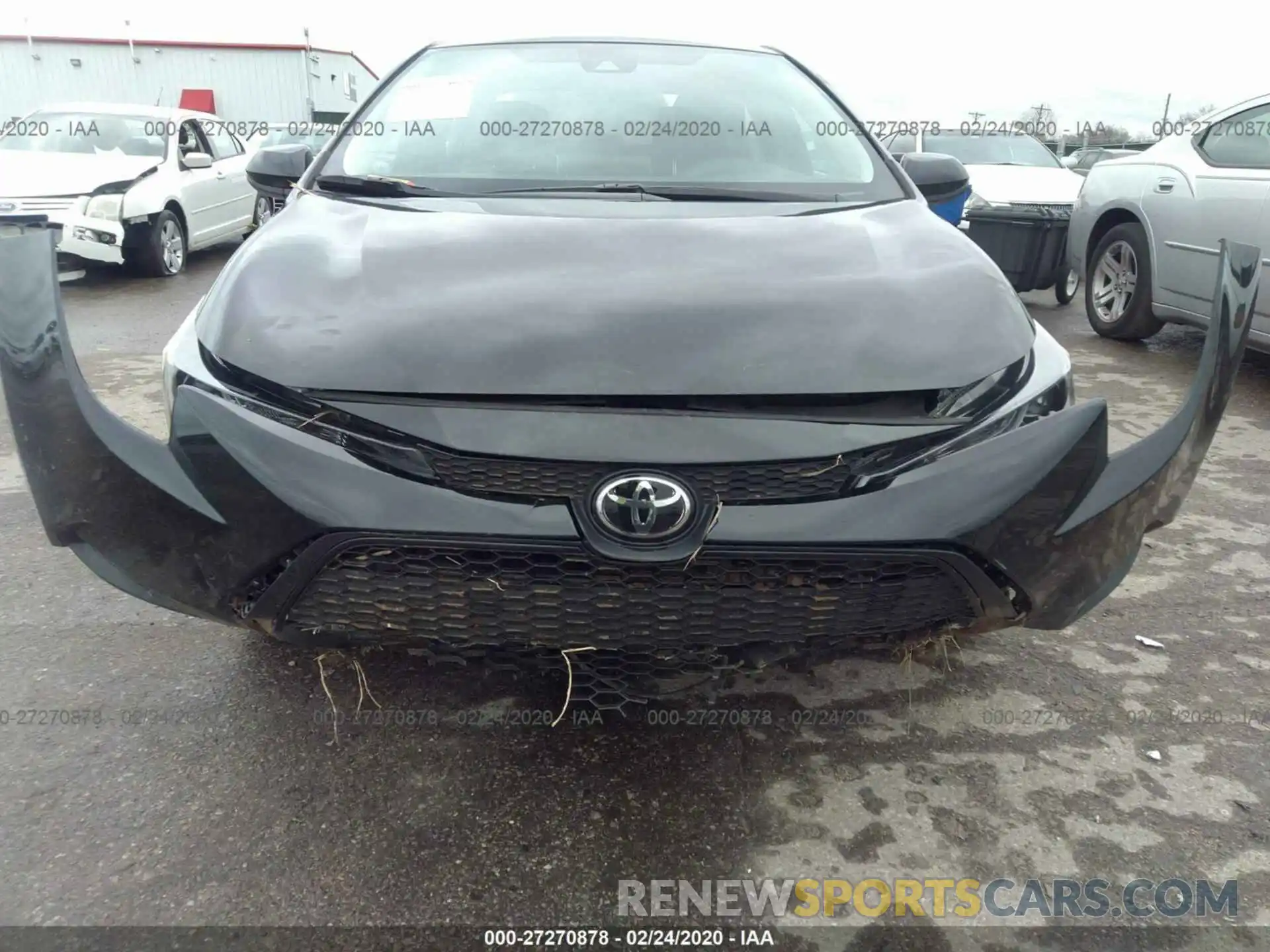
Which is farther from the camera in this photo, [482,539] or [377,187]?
[377,187]

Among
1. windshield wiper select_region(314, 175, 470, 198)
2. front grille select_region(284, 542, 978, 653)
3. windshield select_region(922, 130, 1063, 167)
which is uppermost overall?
windshield select_region(922, 130, 1063, 167)

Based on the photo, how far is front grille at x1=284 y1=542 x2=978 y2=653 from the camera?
1.53m

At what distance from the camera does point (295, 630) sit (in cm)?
163

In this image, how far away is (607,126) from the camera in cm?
262

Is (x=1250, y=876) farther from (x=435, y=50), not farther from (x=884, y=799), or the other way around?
(x=435, y=50)

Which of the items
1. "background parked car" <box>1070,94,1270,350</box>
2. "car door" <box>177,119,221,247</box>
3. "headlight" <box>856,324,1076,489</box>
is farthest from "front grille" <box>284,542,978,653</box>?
"car door" <box>177,119,221,247</box>

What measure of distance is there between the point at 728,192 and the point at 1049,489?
45.1 inches

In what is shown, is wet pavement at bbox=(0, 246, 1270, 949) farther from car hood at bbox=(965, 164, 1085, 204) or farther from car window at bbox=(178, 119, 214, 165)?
car window at bbox=(178, 119, 214, 165)

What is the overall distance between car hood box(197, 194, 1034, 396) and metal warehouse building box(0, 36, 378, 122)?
25971mm

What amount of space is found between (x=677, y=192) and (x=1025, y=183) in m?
6.26

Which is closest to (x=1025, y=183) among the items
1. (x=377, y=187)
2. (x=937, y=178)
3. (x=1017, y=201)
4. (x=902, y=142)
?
(x=1017, y=201)

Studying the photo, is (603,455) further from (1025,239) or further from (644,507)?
(1025,239)

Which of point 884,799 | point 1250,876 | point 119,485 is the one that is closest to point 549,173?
point 119,485

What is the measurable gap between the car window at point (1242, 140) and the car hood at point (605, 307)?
148 inches
